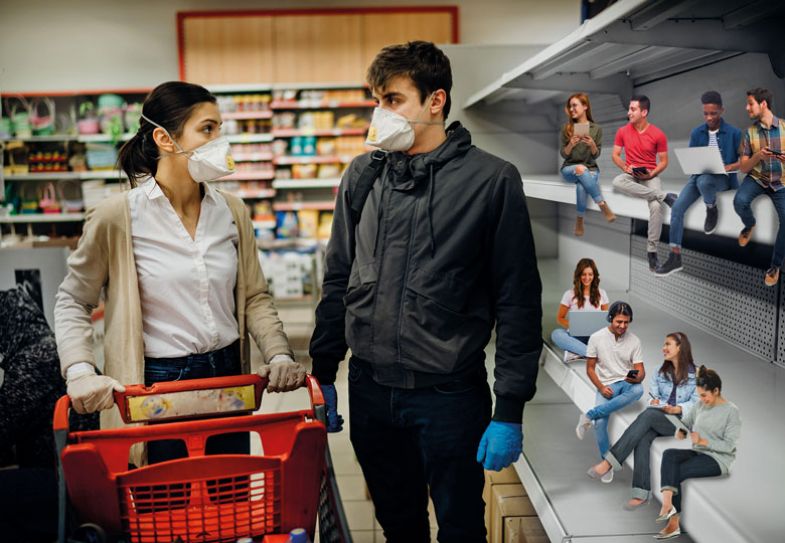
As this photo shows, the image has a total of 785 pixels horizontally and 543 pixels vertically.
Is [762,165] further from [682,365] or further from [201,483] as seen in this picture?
[201,483]

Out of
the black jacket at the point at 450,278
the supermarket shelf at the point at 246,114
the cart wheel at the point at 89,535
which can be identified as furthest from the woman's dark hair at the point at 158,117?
the supermarket shelf at the point at 246,114

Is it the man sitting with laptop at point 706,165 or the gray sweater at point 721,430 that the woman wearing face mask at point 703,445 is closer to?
the gray sweater at point 721,430

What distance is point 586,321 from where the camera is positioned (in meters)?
1.80

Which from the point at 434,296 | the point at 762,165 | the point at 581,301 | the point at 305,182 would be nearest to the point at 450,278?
the point at 434,296

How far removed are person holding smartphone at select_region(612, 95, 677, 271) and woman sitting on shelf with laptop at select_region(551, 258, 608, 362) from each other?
1.11 ft

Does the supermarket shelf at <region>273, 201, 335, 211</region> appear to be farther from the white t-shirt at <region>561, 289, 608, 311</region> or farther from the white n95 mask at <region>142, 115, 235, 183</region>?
the white t-shirt at <region>561, 289, 608, 311</region>

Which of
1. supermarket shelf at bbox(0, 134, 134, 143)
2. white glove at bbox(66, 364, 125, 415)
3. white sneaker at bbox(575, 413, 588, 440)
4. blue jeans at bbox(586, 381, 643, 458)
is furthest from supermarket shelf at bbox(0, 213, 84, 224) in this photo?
blue jeans at bbox(586, 381, 643, 458)

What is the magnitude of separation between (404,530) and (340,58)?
6.99m

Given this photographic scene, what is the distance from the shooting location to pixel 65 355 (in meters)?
1.73

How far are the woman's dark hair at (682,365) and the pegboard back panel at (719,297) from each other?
53cm

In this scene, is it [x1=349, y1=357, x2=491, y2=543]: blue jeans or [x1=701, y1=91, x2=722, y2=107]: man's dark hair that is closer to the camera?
[x1=701, y1=91, x2=722, y2=107]: man's dark hair

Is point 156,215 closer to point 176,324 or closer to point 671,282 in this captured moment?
point 176,324

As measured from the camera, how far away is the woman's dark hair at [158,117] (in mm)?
1874

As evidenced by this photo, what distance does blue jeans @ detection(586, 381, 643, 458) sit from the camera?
4.88 feet
